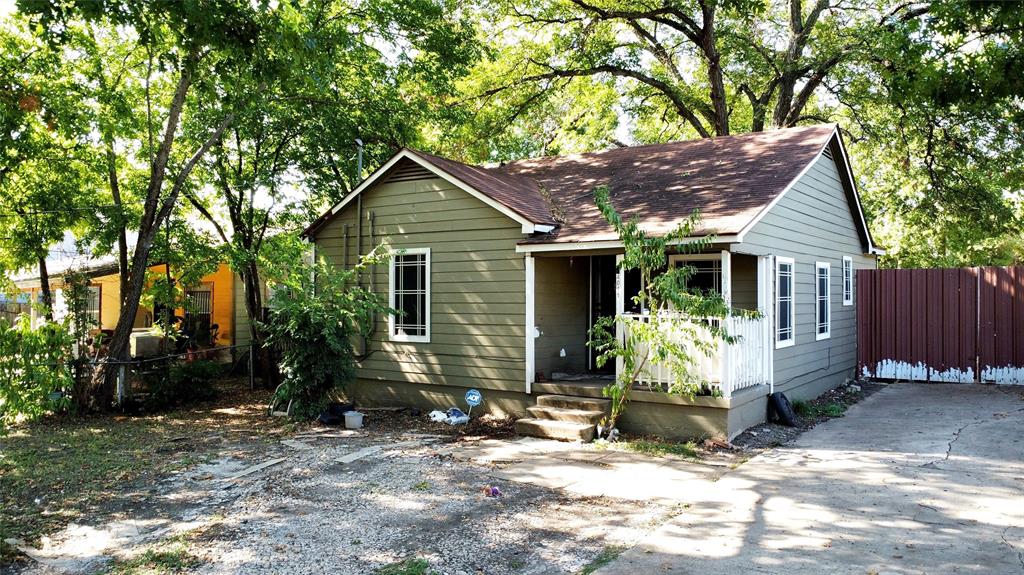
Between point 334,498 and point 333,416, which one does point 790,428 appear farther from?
point 333,416

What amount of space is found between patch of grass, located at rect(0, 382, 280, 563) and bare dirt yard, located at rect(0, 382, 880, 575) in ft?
0.11

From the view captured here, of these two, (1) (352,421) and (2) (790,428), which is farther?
(1) (352,421)

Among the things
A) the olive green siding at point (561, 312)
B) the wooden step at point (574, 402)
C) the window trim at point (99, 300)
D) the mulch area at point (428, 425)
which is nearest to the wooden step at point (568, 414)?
the wooden step at point (574, 402)

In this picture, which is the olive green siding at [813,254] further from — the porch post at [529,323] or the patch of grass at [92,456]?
the patch of grass at [92,456]

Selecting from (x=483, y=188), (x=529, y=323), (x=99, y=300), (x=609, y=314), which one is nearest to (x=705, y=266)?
(x=609, y=314)

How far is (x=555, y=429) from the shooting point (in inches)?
354

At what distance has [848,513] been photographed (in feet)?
19.0

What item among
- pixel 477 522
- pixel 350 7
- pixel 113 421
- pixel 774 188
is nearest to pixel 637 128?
pixel 350 7

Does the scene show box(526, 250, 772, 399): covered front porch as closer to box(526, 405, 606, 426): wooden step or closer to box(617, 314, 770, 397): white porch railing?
box(617, 314, 770, 397): white porch railing

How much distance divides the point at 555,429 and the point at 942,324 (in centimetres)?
873

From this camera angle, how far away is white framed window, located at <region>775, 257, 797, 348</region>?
1002 centimetres

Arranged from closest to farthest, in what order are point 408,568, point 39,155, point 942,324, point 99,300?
point 408,568, point 39,155, point 942,324, point 99,300

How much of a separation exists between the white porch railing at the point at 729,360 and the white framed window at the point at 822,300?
8.99ft

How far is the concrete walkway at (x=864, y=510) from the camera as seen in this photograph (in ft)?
15.6
